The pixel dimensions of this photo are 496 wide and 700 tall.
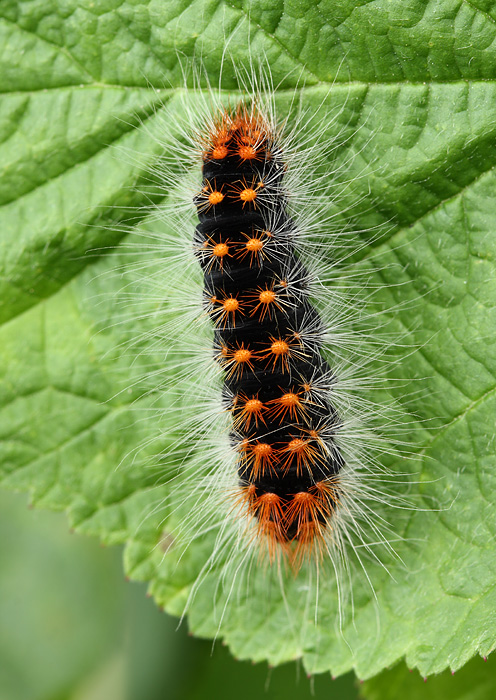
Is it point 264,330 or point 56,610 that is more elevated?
point 264,330

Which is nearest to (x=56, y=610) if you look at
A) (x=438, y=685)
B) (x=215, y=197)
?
(x=438, y=685)

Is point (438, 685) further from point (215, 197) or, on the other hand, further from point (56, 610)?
point (215, 197)

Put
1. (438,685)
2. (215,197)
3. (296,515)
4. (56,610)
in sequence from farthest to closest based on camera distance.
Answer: (56,610), (438,685), (296,515), (215,197)

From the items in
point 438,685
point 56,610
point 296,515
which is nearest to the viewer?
point 296,515

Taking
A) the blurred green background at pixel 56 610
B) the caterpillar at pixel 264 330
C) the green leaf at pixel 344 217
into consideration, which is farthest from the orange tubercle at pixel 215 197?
the blurred green background at pixel 56 610

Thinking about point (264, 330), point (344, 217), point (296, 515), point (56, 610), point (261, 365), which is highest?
point (344, 217)

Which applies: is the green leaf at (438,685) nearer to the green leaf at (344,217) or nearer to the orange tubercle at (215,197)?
the green leaf at (344,217)

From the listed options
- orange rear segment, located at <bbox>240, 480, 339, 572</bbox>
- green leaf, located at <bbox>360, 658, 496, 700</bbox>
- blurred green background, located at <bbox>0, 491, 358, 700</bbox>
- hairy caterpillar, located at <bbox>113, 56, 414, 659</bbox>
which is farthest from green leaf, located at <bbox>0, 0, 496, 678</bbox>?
blurred green background, located at <bbox>0, 491, 358, 700</bbox>

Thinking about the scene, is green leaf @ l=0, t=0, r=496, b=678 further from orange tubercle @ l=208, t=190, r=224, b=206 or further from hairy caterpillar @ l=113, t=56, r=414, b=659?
orange tubercle @ l=208, t=190, r=224, b=206
